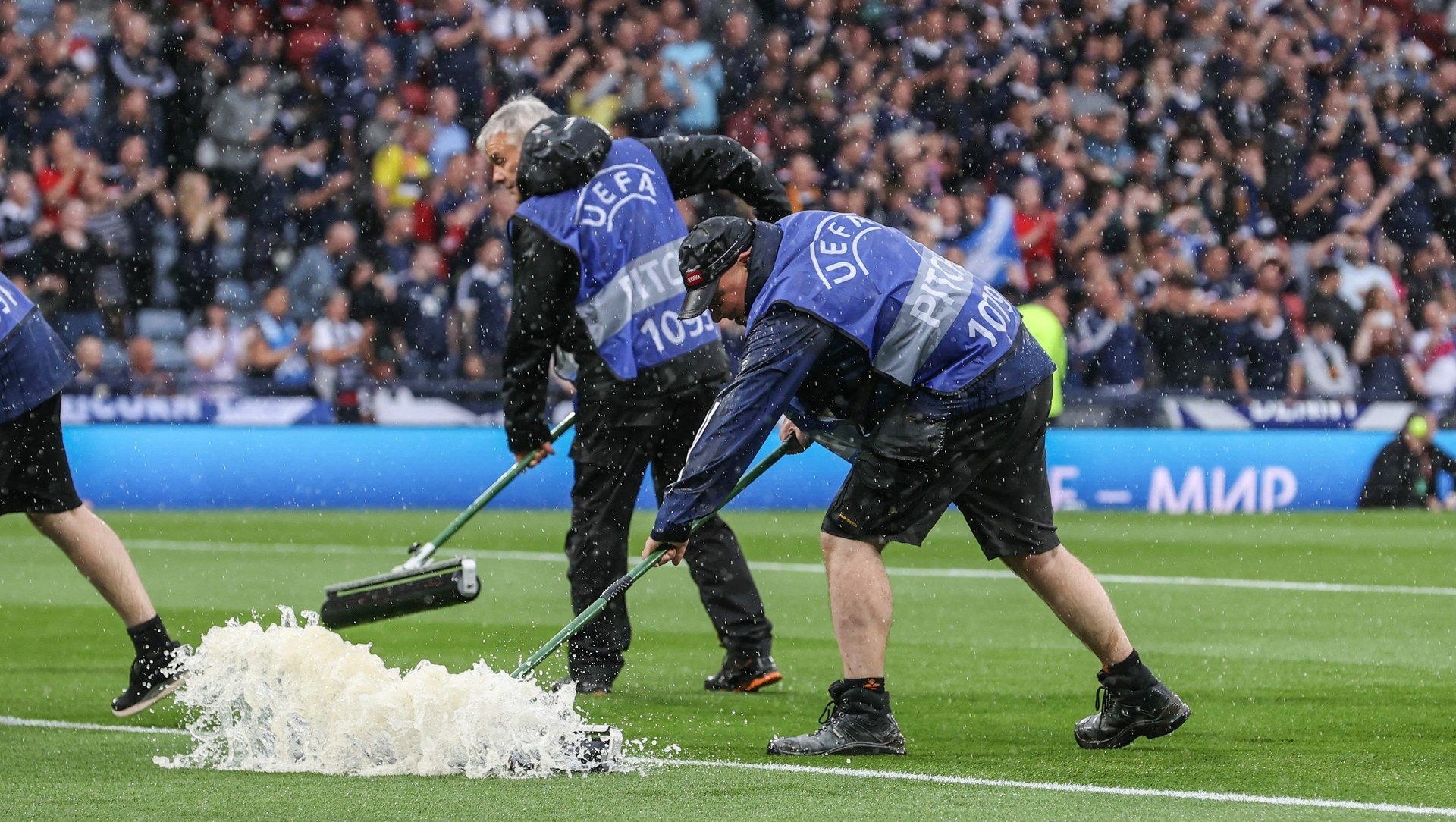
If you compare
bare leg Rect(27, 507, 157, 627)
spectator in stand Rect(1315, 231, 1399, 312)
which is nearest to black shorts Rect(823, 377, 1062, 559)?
bare leg Rect(27, 507, 157, 627)

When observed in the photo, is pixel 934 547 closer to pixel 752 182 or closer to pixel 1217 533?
pixel 1217 533

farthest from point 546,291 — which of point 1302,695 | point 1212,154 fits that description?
point 1212,154

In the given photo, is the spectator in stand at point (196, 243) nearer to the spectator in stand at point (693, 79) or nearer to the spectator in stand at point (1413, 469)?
the spectator in stand at point (693, 79)

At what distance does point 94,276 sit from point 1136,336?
981cm

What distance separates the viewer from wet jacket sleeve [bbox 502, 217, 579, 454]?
716cm

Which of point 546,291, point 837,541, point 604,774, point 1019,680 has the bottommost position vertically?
point 1019,680

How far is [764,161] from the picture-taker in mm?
19453

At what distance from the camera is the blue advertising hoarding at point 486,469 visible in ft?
53.6

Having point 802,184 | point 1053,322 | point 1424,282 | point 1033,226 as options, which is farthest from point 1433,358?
point 1053,322

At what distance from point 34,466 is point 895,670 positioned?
3604mm

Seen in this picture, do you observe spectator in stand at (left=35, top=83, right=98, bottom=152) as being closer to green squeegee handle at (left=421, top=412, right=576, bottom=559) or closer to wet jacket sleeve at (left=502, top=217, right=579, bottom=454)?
green squeegee handle at (left=421, top=412, right=576, bottom=559)

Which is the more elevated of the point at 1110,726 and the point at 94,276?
the point at 1110,726

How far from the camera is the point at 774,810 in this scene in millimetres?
5012

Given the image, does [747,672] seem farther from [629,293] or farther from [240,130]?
[240,130]
